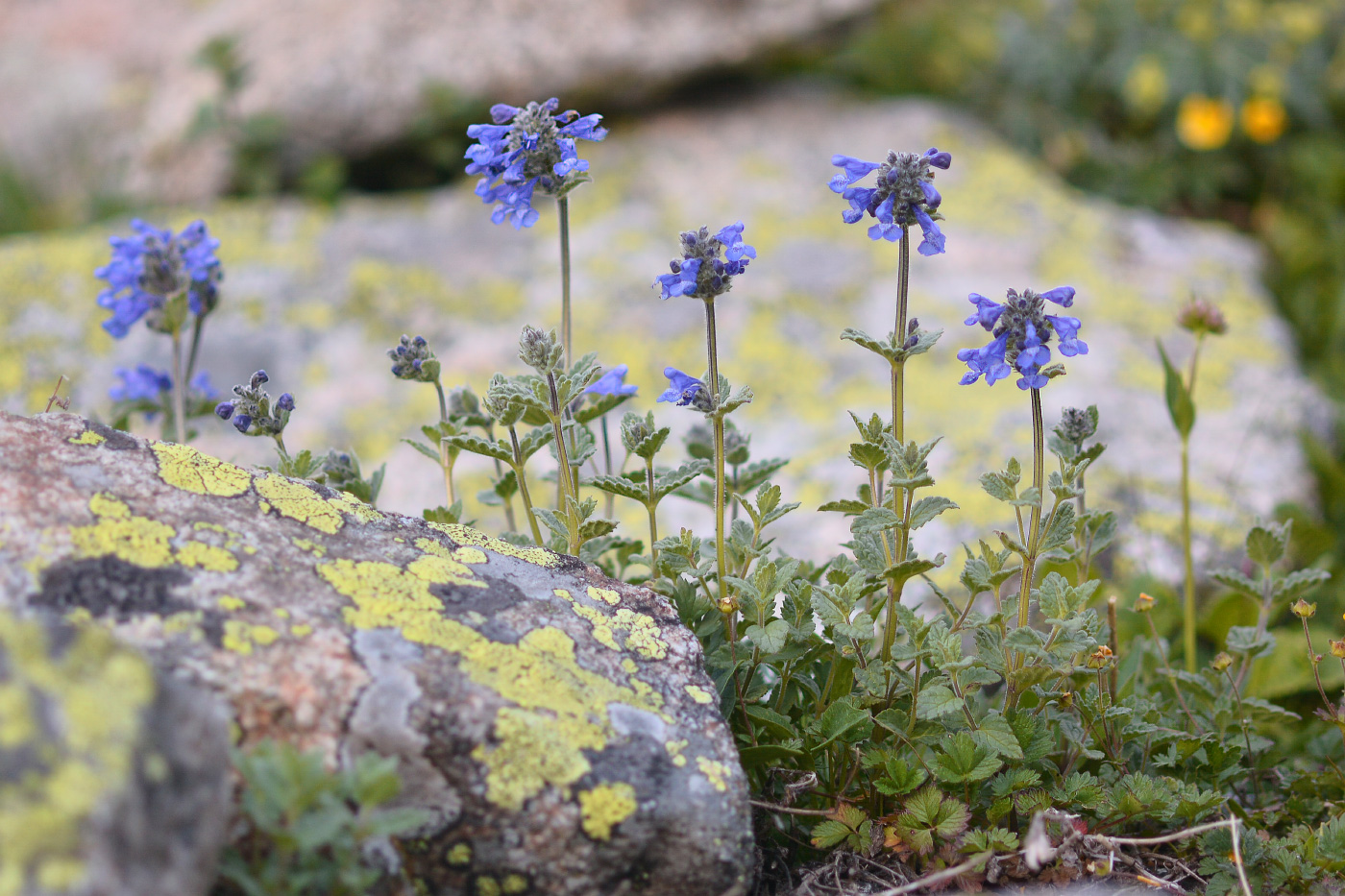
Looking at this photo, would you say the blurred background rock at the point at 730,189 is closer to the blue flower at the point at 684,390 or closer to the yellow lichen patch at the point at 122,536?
the blue flower at the point at 684,390

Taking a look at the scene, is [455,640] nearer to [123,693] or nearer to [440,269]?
[123,693]

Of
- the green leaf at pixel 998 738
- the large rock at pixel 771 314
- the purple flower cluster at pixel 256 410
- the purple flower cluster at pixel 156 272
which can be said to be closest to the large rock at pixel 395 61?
the large rock at pixel 771 314

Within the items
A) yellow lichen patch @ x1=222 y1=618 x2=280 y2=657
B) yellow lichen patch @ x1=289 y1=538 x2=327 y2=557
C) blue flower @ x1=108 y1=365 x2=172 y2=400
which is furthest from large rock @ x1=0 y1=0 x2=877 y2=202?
yellow lichen patch @ x1=222 y1=618 x2=280 y2=657

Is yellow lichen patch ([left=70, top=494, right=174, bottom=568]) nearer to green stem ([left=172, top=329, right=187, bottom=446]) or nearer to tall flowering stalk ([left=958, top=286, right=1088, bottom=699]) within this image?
green stem ([left=172, top=329, right=187, bottom=446])

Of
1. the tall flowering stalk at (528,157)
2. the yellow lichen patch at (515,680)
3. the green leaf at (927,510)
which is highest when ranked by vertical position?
the tall flowering stalk at (528,157)

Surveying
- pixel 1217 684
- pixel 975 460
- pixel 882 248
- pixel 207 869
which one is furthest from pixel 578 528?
pixel 882 248

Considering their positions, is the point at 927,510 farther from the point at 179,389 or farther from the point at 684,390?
the point at 179,389
